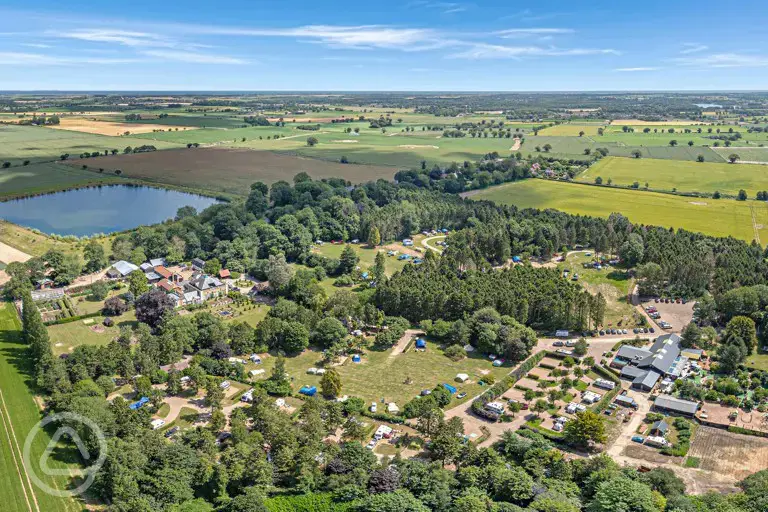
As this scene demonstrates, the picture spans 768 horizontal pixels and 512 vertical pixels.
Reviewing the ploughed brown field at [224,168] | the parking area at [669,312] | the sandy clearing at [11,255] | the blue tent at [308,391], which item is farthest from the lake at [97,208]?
the parking area at [669,312]

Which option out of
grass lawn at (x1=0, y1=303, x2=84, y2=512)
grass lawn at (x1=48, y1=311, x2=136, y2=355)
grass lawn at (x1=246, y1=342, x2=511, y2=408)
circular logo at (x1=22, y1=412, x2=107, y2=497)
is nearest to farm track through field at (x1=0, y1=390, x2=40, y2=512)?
grass lawn at (x1=0, y1=303, x2=84, y2=512)

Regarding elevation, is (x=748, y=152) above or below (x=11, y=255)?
above

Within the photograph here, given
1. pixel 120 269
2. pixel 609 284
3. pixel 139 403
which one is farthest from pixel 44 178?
pixel 609 284

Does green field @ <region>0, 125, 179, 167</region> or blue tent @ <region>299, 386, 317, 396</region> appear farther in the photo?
green field @ <region>0, 125, 179, 167</region>

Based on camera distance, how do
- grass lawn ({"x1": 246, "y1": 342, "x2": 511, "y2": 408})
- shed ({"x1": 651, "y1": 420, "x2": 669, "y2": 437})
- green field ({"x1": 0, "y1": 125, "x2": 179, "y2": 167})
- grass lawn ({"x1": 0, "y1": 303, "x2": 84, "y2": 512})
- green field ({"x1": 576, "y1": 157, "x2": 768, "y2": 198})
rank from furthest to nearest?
green field ({"x1": 0, "y1": 125, "x2": 179, "y2": 167}) < green field ({"x1": 576, "y1": 157, "x2": 768, "y2": 198}) < grass lawn ({"x1": 246, "y1": 342, "x2": 511, "y2": 408}) < shed ({"x1": 651, "y1": 420, "x2": 669, "y2": 437}) < grass lawn ({"x1": 0, "y1": 303, "x2": 84, "y2": 512})

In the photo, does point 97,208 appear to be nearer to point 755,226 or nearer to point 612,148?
point 755,226

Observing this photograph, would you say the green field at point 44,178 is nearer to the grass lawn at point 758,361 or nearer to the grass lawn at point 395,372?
the grass lawn at point 395,372

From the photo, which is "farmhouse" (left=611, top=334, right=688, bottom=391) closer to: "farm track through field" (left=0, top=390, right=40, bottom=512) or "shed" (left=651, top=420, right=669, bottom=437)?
"shed" (left=651, top=420, right=669, bottom=437)
